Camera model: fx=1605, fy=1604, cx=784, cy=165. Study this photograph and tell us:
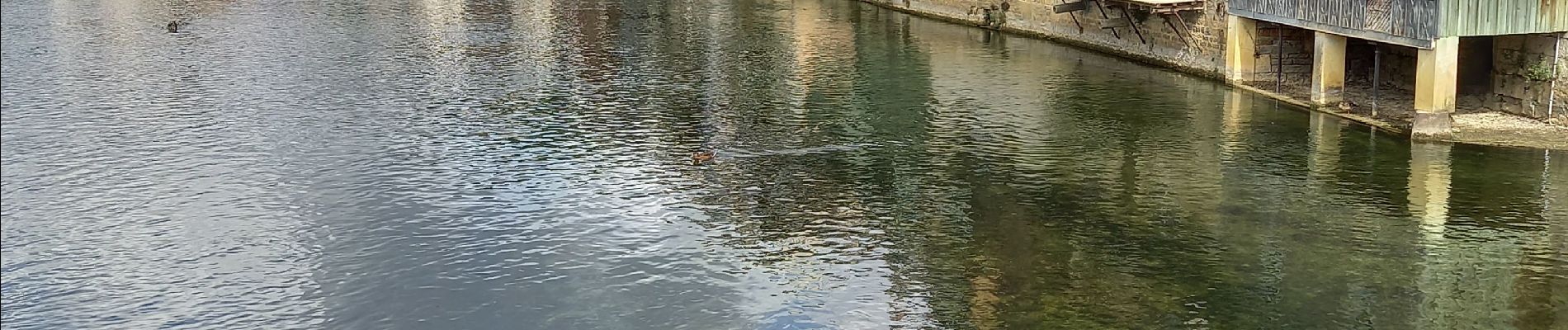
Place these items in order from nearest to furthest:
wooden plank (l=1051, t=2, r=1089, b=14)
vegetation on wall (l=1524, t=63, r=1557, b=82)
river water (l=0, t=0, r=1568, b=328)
Answer: river water (l=0, t=0, r=1568, b=328) → vegetation on wall (l=1524, t=63, r=1557, b=82) → wooden plank (l=1051, t=2, r=1089, b=14)

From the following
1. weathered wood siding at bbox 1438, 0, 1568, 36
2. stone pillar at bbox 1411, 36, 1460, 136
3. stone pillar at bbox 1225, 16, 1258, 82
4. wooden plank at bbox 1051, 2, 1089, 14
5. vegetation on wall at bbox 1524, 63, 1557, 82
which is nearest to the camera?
weathered wood siding at bbox 1438, 0, 1568, 36

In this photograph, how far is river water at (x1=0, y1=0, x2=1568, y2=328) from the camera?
16.2 meters

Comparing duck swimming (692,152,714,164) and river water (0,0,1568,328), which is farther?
duck swimming (692,152,714,164)

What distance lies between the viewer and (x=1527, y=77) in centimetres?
2444

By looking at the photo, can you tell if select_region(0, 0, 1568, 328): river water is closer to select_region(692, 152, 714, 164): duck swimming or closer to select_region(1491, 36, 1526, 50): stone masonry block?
select_region(692, 152, 714, 164): duck swimming

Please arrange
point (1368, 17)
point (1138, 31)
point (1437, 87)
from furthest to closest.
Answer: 1. point (1138, 31)
2. point (1368, 17)
3. point (1437, 87)

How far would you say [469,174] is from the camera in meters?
22.9

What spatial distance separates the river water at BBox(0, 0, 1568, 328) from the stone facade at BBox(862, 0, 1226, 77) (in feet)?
2.24

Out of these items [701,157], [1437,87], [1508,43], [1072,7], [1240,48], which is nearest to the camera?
[1437,87]

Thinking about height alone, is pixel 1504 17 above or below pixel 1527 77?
above

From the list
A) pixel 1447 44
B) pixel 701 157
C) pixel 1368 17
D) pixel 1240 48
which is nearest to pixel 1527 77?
pixel 1447 44

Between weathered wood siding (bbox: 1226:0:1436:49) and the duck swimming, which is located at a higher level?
weathered wood siding (bbox: 1226:0:1436:49)

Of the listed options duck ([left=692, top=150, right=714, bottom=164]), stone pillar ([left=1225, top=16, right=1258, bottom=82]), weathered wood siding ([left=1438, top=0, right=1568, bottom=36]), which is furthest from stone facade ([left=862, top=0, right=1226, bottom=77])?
duck ([left=692, top=150, right=714, bottom=164])

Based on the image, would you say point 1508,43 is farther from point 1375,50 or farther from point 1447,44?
point 1375,50
